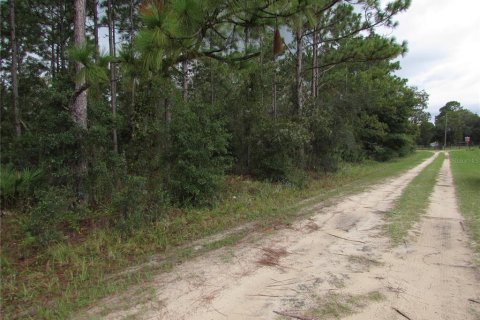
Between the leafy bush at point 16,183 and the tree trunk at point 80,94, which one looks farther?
the tree trunk at point 80,94

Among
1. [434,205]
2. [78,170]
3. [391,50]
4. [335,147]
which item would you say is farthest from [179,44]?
[335,147]

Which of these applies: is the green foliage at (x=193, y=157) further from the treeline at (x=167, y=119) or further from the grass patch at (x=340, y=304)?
the grass patch at (x=340, y=304)

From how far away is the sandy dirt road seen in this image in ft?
8.67

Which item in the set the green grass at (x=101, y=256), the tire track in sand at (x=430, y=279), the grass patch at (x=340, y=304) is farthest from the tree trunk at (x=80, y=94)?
the tire track in sand at (x=430, y=279)

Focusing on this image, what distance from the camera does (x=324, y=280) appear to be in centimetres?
321

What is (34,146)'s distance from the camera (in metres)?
5.85

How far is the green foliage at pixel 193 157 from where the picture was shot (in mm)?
6770

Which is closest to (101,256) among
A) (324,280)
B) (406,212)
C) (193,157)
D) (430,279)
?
(324,280)

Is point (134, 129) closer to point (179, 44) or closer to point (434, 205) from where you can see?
point (179, 44)

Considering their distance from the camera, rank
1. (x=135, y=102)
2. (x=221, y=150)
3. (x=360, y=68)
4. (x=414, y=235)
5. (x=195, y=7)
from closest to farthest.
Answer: (x=195, y=7) → (x=414, y=235) → (x=135, y=102) → (x=221, y=150) → (x=360, y=68)

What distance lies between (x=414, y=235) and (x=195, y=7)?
4.53 metres

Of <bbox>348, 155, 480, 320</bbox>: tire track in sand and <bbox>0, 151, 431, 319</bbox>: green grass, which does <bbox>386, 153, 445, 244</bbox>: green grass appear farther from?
<bbox>0, 151, 431, 319</bbox>: green grass

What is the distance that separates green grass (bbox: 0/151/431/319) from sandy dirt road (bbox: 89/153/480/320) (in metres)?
0.36

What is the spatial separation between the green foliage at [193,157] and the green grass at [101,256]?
462 millimetres
